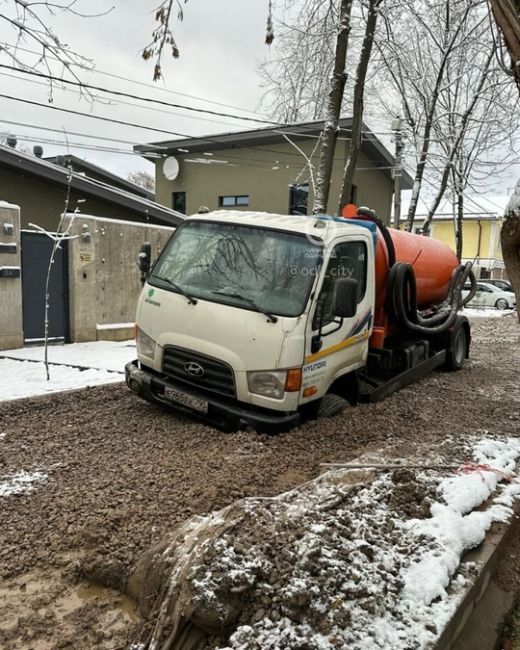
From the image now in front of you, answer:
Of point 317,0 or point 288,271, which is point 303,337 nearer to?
point 288,271

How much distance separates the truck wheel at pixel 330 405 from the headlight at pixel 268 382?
825 millimetres

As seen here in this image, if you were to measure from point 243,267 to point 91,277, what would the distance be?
6.16 meters

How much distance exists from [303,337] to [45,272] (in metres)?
6.85

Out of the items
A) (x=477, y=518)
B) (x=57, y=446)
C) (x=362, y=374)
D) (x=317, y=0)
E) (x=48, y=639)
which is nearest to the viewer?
(x=48, y=639)

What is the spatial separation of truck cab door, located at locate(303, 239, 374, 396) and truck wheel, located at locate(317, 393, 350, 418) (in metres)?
0.20

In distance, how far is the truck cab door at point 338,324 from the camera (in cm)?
507

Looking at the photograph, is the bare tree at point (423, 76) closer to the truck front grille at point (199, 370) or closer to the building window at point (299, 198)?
the building window at point (299, 198)

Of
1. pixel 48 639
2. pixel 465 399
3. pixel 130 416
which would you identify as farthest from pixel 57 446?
pixel 465 399

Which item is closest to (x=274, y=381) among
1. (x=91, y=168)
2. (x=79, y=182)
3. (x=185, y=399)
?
(x=185, y=399)

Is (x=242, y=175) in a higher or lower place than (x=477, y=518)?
higher

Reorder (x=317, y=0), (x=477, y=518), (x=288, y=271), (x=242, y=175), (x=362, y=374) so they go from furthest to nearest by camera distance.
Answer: (x=242, y=175) < (x=317, y=0) < (x=362, y=374) < (x=288, y=271) < (x=477, y=518)

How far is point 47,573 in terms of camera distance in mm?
3025

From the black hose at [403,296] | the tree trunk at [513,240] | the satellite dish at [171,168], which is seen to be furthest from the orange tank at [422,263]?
the satellite dish at [171,168]

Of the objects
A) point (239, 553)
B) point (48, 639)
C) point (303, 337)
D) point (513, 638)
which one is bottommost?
point (513, 638)
